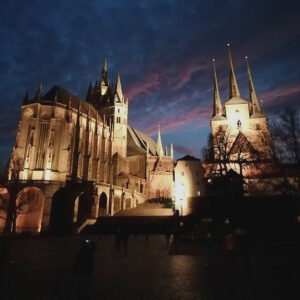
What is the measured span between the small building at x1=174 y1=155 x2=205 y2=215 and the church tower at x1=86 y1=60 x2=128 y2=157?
17282mm

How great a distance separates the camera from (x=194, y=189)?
38.4 m

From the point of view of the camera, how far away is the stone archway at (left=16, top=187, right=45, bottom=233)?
3180 cm

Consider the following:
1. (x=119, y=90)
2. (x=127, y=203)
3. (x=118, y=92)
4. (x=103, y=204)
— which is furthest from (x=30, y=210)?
(x=119, y=90)

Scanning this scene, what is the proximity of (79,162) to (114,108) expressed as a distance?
19.8m

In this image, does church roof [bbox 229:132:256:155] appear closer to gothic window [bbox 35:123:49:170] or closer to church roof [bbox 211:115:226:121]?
church roof [bbox 211:115:226:121]

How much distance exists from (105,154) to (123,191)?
31.0 ft

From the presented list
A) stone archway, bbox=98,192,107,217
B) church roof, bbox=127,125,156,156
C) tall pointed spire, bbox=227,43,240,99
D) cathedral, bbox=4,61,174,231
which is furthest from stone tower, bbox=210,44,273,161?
stone archway, bbox=98,192,107,217

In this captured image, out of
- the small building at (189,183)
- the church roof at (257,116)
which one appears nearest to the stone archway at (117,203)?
the small building at (189,183)

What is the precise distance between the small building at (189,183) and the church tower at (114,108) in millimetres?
17282

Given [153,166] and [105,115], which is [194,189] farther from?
[105,115]

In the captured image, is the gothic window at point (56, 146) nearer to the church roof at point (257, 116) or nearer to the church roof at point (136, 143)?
the church roof at point (136, 143)

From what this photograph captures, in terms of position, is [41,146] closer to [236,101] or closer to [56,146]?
[56,146]

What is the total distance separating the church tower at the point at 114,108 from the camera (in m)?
52.8

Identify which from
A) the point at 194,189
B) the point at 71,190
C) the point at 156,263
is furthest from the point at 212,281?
the point at 194,189
